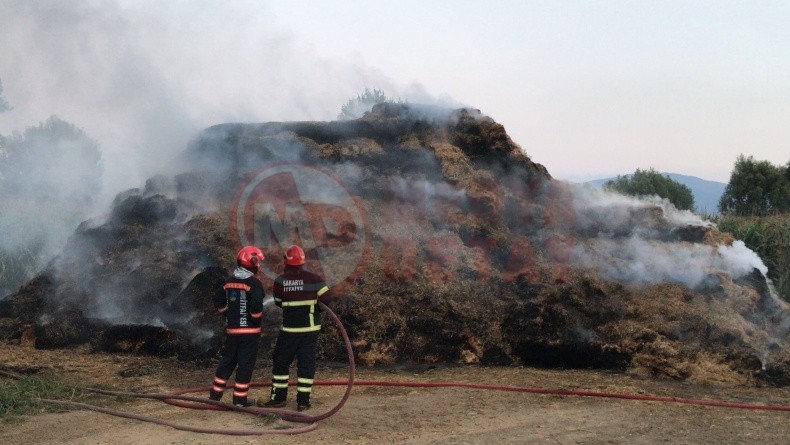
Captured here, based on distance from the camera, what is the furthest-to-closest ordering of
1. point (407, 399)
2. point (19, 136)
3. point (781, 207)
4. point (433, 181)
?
point (781, 207) → point (19, 136) → point (433, 181) → point (407, 399)

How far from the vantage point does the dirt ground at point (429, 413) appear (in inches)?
217

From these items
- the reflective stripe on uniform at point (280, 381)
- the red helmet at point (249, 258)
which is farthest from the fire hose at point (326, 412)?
the red helmet at point (249, 258)

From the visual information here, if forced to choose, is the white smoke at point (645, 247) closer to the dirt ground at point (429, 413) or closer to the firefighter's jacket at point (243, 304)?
the dirt ground at point (429, 413)

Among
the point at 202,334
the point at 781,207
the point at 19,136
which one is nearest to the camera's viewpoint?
the point at 202,334

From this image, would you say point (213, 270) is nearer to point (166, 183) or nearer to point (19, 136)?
point (166, 183)

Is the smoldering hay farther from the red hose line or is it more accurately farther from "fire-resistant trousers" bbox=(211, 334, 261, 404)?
the red hose line

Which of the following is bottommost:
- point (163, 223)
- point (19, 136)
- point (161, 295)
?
point (161, 295)

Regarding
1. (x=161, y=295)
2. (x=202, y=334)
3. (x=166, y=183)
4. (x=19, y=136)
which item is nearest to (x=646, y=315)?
(x=202, y=334)

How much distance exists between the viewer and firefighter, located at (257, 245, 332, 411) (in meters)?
6.41

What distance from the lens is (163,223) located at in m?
9.88

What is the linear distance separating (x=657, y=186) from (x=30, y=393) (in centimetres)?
3006

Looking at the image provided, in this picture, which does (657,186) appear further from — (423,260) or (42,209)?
(42,209)

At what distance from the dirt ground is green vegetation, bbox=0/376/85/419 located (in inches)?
8.9

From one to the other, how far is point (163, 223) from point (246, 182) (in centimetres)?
136
